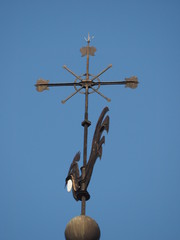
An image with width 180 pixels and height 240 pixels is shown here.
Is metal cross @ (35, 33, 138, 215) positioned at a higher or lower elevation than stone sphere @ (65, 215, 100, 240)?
higher

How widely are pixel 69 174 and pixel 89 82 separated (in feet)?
7.91

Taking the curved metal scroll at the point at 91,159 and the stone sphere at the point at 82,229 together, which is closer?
the stone sphere at the point at 82,229

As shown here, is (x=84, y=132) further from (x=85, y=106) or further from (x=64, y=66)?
(x=64, y=66)

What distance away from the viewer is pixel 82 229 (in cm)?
881

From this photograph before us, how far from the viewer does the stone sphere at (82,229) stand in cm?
883

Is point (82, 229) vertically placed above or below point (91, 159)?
below

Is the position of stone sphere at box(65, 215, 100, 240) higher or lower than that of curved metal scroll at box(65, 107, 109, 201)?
lower

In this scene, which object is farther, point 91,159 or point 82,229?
point 91,159

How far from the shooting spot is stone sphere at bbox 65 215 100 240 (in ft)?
29.0

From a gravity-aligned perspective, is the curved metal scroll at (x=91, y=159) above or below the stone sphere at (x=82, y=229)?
above

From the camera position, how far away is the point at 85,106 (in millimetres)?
10781

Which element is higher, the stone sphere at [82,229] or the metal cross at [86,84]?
the metal cross at [86,84]

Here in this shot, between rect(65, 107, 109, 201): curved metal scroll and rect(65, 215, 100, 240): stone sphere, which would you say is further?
rect(65, 107, 109, 201): curved metal scroll

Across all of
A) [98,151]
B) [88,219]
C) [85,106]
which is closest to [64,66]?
[85,106]
